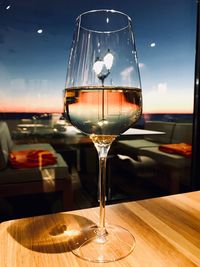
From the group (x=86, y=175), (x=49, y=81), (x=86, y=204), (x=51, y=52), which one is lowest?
(x=86, y=204)

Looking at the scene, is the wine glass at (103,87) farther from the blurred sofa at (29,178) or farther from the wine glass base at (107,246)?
the blurred sofa at (29,178)

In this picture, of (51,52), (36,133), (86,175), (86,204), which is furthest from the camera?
(86,175)

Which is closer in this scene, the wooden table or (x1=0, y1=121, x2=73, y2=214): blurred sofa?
the wooden table

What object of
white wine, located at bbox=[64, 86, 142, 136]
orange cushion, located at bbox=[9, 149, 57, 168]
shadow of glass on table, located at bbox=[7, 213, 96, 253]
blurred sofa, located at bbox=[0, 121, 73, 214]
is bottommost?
blurred sofa, located at bbox=[0, 121, 73, 214]

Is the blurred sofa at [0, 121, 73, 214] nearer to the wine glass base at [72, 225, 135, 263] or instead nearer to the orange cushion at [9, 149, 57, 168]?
the orange cushion at [9, 149, 57, 168]

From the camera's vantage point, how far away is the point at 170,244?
37 centimetres

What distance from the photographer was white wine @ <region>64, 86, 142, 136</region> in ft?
1.14

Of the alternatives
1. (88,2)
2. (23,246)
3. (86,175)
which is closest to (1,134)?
(86,175)

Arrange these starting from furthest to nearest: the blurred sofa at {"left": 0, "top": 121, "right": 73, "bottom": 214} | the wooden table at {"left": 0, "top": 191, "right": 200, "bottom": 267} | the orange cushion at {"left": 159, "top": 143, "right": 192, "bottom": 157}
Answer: the orange cushion at {"left": 159, "top": 143, "right": 192, "bottom": 157}
the blurred sofa at {"left": 0, "top": 121, "right": 73, "bottom": 214}
the wooden table at {"left": 0, "top": 191, "right": 200, "bottom": 267}

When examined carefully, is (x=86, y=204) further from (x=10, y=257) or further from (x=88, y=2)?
(x=10, y=257)

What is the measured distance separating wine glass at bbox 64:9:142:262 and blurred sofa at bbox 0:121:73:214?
1484mm

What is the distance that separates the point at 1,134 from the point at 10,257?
1587 millimetres

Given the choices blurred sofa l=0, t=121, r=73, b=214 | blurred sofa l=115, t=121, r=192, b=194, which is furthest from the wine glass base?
blurred sofa l=115, t=121, r=192, b=194

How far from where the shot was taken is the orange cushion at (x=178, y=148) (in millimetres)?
2253
